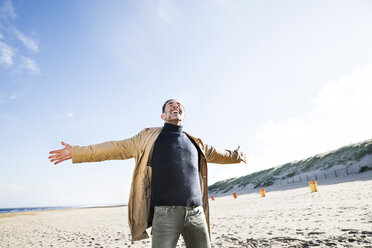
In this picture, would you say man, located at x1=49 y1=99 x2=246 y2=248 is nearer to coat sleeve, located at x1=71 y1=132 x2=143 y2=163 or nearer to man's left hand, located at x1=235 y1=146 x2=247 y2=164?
coat sleeve, located at x1=71 y1=132 x2=143 y2=163

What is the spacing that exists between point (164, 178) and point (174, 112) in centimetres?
98

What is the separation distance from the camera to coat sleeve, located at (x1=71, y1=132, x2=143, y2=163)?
284 centimetres

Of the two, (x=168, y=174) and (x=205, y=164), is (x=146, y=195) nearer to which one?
(x=168, y=174)

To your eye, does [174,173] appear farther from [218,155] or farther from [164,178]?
[218,155]

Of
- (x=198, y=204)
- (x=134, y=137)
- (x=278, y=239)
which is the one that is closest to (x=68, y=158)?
(x=134, y=137)

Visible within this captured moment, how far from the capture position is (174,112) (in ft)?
10.4

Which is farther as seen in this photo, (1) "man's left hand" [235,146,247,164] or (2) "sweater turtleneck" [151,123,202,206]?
(1) "man's left hand" [235,146,247,164]

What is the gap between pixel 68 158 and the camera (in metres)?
2.88

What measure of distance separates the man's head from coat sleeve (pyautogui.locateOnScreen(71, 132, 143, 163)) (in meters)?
0.50

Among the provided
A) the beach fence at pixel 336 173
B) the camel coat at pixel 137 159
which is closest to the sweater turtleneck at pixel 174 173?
the camel coat at pixel 137 159

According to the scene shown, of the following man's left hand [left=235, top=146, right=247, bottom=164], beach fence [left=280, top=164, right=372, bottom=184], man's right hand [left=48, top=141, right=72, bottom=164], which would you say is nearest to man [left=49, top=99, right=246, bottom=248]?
man's right hand [left=48, top=141, right=72, bottom=164]

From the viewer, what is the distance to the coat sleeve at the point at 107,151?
284 centimetres

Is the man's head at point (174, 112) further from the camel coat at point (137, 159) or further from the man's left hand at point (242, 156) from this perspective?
Result: the man's left hand at point (242, 156)

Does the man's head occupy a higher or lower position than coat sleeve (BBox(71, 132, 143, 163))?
higher
